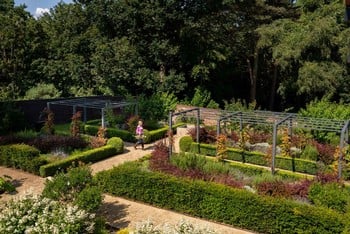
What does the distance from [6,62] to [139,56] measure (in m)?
11.0

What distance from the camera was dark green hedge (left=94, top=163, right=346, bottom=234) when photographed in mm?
8750

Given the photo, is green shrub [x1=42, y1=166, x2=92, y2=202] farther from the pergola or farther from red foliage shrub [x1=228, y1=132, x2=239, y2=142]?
the pergola

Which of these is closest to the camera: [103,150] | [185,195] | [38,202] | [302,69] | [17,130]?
[38,202]

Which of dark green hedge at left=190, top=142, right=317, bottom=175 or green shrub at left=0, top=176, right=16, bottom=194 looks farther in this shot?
dark green hedge at left=190, top=142, right=317, bottom=175

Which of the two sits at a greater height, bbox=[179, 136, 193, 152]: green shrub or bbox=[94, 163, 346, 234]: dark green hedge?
bbox=[179, 136, 193, 152]: green shrub

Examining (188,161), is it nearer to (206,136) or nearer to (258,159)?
(258,159)

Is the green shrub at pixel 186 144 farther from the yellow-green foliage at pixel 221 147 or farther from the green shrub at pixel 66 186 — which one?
the green shrub at pixel 66 186

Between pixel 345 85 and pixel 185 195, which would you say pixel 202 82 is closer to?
pixel 345 85

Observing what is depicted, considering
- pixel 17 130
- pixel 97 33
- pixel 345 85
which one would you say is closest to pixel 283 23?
pixel 345 85

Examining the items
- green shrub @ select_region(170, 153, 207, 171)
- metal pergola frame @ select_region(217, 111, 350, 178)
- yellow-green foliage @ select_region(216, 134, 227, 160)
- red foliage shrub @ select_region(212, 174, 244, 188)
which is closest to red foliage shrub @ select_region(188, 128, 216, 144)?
metal pergola frame @ select_region(217, 111, 350, 178)

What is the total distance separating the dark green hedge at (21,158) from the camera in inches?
538

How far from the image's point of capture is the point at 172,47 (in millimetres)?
27641

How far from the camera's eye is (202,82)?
3114cm

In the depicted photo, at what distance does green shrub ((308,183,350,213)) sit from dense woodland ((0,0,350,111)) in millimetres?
15736
